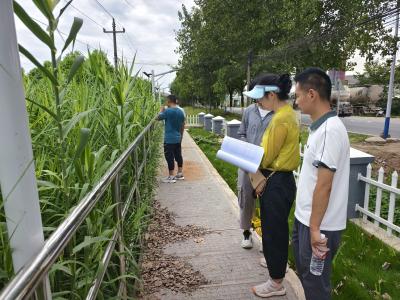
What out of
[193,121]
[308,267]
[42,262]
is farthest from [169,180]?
[193,121]

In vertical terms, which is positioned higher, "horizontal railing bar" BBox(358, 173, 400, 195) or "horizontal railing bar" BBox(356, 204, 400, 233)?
"horizontal railing bar" BBox(358, 173, 400, 195)

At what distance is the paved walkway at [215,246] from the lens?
2977 millimetres

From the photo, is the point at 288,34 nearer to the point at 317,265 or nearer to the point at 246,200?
the point at 246,200

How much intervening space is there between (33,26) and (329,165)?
1.62m

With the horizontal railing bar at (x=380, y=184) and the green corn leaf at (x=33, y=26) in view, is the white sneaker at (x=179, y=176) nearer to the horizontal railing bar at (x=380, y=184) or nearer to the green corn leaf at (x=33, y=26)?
the horizontal railing bar at (x=380, y=184)

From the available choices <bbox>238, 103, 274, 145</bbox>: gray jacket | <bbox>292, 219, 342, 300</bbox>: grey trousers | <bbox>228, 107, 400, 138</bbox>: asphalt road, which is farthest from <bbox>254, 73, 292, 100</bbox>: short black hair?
<bbox>228, 107, 400, 138</bbox>: asphalt road

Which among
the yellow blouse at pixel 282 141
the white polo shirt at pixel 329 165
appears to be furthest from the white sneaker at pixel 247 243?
the white polo shirt at pixel 329 165

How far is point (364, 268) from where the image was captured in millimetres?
3266

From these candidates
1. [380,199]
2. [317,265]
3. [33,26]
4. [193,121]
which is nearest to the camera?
[33,26]

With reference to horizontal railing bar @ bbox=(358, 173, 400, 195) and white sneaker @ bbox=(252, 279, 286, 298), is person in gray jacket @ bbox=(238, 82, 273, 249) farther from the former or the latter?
horizontal railing bar @ bbox=(358, 173, 400, 195)

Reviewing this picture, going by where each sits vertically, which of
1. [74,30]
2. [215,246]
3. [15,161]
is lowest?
[215,246]

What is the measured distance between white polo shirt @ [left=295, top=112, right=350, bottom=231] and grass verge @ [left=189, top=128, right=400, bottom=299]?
1144 millimetres

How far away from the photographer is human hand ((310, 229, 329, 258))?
203cm

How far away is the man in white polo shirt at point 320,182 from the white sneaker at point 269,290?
65cm
